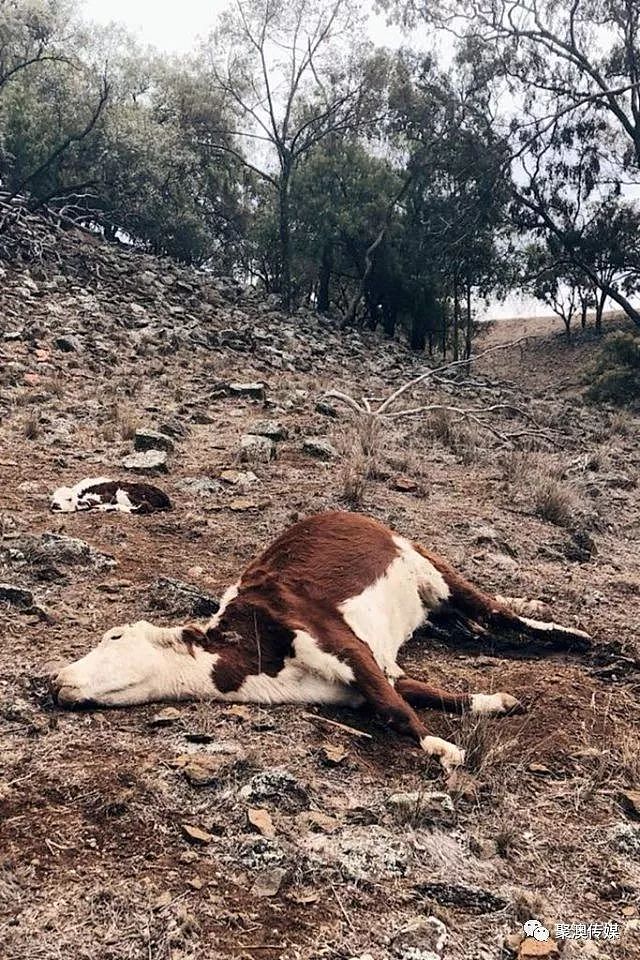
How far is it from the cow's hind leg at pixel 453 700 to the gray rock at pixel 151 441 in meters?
5.29

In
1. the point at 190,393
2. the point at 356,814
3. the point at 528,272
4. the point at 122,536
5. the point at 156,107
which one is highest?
the point at 156,107

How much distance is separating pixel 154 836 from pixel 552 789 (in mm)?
1572

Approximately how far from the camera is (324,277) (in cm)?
2714

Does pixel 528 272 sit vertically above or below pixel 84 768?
above

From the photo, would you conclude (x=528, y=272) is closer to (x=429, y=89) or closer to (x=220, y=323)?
(x=429, y=89)

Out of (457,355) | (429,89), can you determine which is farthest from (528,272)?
(429,89)

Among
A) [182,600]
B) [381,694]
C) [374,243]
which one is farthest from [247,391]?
[374,243]

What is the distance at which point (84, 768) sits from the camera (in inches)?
115

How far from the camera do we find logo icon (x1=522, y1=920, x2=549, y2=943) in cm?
229

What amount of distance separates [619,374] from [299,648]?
18557 millimetres

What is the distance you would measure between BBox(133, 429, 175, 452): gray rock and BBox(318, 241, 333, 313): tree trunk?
19.0 m

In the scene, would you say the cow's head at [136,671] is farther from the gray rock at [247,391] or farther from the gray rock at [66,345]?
the gray rock at [66,345]

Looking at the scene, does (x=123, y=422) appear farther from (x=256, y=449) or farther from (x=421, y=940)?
(x=421, y=940)

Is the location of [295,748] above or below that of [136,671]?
below
